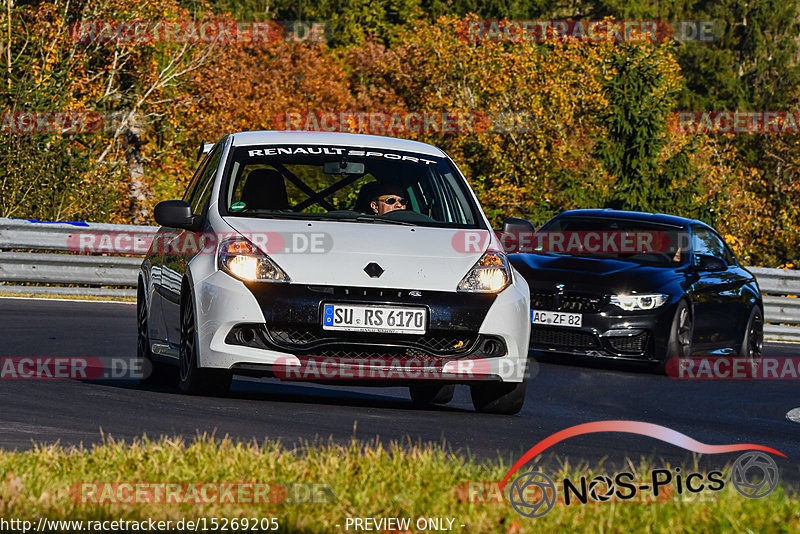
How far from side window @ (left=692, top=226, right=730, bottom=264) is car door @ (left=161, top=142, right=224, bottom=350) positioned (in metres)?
6.68

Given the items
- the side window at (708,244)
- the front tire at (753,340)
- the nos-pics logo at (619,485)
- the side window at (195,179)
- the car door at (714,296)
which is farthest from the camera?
the front tire at (753,340)

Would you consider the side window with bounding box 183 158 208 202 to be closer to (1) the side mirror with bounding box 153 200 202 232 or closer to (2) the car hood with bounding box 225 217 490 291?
(1) the side mirror with bounding box 153 200 202 232

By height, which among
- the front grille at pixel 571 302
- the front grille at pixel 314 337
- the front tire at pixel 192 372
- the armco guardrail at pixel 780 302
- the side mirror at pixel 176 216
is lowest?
the armco guardrail at pixel 780 302

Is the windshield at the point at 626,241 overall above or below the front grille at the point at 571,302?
above

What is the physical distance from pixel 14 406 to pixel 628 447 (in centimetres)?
332

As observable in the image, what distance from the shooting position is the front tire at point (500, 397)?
348 inches

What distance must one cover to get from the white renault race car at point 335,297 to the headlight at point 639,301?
4.86 metres

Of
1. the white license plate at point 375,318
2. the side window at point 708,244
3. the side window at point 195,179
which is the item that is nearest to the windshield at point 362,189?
the side window at point 195,179

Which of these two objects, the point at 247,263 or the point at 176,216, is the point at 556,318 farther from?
the point at 247,263

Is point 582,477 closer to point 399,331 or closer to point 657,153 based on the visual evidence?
point 399,331

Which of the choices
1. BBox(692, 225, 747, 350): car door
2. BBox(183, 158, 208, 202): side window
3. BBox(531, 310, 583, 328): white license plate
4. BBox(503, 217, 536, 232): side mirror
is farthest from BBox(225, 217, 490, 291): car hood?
BBox(692, 225, 747, 350): car door

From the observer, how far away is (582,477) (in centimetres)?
551

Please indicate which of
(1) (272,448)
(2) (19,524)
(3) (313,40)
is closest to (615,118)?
(1) (272,448)

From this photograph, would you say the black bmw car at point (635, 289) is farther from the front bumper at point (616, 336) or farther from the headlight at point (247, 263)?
the headlight at point (247, 263)
